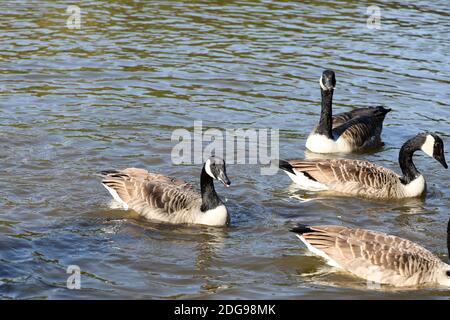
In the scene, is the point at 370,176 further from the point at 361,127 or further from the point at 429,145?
the point at 361,127

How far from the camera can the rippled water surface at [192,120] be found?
12219mm

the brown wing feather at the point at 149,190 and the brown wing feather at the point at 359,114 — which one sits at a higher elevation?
the brown wing feather at the point at 359,114

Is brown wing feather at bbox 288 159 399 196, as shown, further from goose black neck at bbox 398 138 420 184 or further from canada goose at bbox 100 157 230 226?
canada goose at bbox 100 157 230 226

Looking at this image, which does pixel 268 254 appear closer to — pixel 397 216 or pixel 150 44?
pixel 397 216

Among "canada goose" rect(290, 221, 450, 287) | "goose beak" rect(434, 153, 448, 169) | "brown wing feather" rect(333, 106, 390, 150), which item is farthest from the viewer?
"brown wing feather" rect(333, 106, 390, 150)

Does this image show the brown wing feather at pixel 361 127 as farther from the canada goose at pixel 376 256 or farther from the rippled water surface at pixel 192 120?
the canada goose at pixel 376 256

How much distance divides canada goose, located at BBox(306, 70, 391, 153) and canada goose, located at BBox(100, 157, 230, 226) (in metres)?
3.88

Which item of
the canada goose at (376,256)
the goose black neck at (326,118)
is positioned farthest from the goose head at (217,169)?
the goose black neck at (326,118)

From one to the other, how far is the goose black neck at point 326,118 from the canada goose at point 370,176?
1.82m

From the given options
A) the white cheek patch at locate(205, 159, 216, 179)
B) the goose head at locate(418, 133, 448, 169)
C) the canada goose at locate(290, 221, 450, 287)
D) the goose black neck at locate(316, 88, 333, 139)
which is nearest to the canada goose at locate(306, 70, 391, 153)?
the goose black neck at locate(316, 88, 333, 139)

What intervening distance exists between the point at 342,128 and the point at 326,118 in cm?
63

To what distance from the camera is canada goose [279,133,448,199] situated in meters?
15.5

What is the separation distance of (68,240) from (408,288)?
468 centimetres
